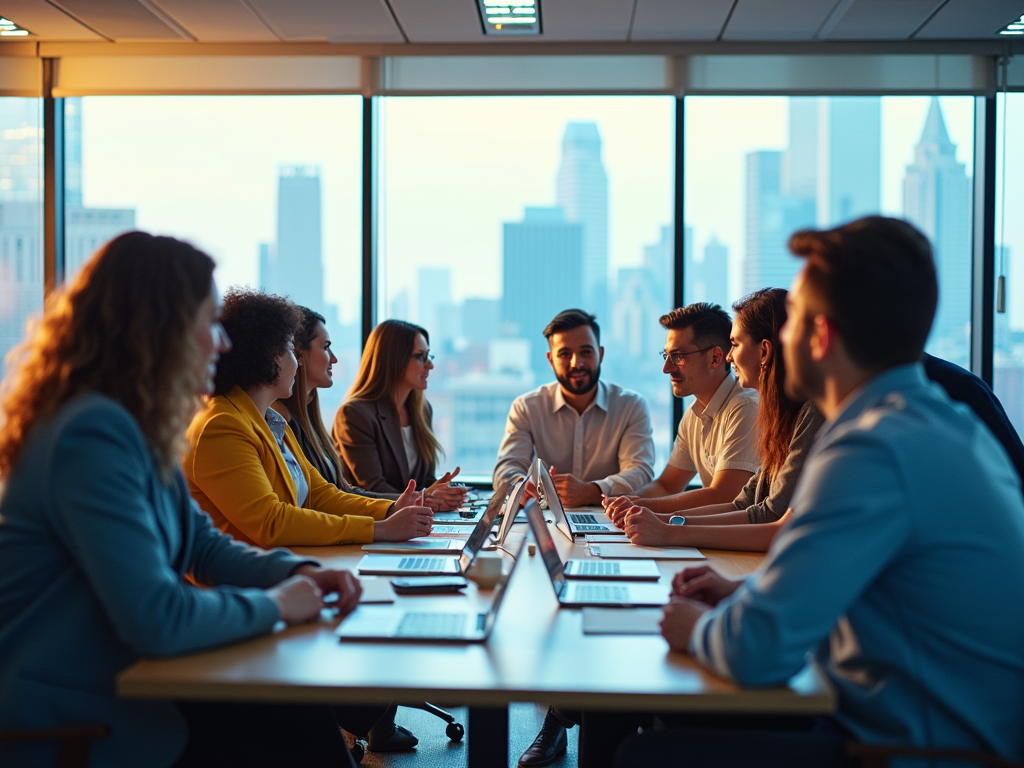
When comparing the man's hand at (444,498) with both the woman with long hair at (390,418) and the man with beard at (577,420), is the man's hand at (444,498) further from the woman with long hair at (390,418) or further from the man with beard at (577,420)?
the man with beard at (577,420)

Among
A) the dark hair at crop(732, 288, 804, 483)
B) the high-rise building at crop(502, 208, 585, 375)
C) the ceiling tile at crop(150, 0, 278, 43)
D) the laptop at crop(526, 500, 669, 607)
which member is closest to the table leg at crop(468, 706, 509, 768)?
the laptop at crop(526, 500, 669, 607)

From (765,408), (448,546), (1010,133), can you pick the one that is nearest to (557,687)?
(448,546)

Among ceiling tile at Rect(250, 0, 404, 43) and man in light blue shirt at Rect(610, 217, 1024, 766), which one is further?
ceiling tile at Rect(250, 0, 404, 43)

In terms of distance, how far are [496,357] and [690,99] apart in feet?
5.75


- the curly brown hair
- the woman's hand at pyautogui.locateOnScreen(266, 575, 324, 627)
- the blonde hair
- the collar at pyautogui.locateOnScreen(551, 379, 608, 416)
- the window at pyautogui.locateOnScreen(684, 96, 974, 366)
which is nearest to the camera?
the curly brown hair

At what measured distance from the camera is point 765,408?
8.52 ft

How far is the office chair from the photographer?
4.47 feet

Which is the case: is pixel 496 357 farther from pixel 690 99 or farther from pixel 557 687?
pixel 557 687

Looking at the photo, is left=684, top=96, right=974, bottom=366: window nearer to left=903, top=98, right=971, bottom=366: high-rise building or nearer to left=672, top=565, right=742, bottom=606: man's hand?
left=903, top=98, right=971, bottom=366: high-rise building

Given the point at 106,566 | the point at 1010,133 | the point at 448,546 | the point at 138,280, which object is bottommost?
the point at 448,546

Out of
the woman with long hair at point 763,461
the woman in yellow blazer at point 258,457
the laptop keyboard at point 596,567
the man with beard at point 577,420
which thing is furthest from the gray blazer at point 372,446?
the laptop keyboard at point 596,567

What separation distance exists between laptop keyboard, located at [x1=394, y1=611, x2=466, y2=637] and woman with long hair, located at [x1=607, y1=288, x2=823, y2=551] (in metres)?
0.95

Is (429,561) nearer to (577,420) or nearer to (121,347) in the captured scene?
(121,347)

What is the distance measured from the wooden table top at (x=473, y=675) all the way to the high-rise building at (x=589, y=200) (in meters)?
3.37
